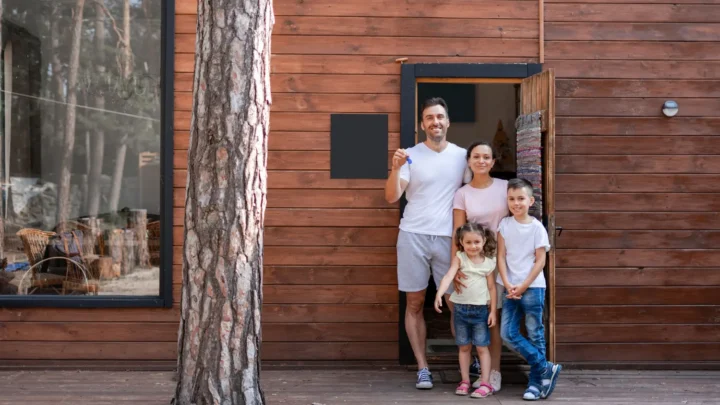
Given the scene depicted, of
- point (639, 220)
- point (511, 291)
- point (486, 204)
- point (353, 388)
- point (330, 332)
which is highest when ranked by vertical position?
point (486, 204)

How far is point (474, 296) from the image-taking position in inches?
194

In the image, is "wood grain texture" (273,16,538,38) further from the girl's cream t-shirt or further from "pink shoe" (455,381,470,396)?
"pink shoe" (455,381,470,396)

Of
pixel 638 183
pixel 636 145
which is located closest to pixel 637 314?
pixel 638 183

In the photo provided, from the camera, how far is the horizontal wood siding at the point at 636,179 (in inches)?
225

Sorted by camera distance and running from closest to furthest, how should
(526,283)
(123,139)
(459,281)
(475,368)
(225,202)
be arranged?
(225,202), (526,283), (459,281), (475,368), (123,139)

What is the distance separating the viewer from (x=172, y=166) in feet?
18.6

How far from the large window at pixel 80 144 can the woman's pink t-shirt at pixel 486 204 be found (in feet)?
7.03

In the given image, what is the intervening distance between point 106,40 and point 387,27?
195cm

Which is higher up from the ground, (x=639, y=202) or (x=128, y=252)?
(x=639, y=202)

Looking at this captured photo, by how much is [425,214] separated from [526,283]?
2.55 feet

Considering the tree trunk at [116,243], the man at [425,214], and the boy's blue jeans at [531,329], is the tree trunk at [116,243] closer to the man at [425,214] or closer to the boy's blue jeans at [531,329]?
the man at [425,214]

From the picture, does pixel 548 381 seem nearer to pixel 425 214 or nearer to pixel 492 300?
pixel 492 300

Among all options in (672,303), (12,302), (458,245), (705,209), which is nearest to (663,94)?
(705,209)

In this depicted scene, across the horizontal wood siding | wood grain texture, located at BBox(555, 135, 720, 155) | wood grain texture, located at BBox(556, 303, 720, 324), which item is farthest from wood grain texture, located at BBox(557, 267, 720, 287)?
wood grain texture, located at BBox(555, 135, 720, 155)
